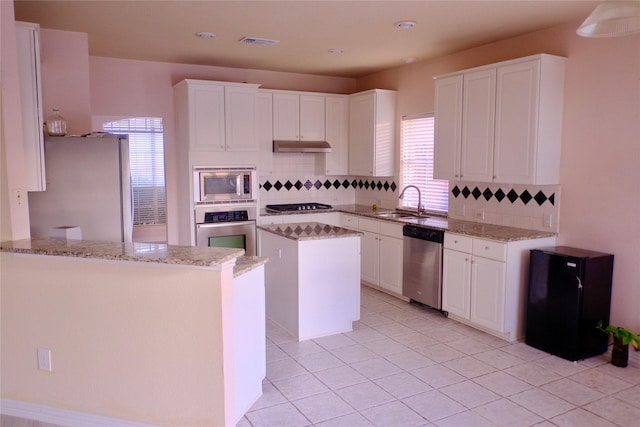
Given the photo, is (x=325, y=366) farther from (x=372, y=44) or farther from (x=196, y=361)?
(x=372, y=44)

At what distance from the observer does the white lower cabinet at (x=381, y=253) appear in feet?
17.3

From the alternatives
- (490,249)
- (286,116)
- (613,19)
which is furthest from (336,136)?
(613,19)

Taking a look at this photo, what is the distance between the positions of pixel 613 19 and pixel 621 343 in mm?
2537

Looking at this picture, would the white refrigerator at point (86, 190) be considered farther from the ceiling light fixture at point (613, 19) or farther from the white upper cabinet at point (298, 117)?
the ceiling light fixture at point (613, 19)

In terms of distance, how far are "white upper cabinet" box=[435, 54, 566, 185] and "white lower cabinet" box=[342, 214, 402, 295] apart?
94 cm

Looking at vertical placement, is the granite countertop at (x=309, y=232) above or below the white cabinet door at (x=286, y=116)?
below

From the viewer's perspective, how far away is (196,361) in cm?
259

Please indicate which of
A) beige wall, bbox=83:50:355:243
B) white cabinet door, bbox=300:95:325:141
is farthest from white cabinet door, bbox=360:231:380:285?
beige wall, bbox=83:50:355:243

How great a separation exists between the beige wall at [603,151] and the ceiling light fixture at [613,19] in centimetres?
175

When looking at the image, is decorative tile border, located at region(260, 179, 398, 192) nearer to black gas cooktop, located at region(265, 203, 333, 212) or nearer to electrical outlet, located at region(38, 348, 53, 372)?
black gas cooktop, located at region(265, 203, 333, 212)

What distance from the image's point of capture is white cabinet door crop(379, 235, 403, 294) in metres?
5.25

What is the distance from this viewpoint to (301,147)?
616cm

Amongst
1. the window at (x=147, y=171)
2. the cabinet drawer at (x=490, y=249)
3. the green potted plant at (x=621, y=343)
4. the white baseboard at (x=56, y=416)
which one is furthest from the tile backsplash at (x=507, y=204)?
the window at (x=147, y=171)

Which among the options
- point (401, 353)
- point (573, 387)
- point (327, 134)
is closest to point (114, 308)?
point (401, 353)
